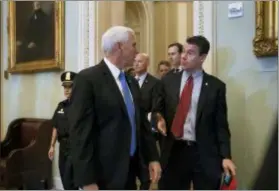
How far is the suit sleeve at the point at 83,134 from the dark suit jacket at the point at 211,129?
0.92 m

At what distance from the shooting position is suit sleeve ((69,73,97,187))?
2.38 m

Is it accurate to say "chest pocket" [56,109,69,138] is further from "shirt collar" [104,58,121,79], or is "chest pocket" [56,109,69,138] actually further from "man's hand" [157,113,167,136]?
"shirt collar" [104,58,121,79]

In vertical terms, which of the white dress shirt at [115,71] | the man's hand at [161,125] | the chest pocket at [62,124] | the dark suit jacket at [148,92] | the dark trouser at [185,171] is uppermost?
the white dress shirt at [115,71]

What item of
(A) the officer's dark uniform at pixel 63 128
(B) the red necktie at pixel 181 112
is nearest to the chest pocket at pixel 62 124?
(A) the officer's dark uniform at pixel 63 128

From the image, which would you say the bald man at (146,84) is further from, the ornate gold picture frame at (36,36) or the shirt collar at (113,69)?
the ornate gold picture frame at (36,36)

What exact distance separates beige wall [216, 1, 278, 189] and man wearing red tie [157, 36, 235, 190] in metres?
0.74

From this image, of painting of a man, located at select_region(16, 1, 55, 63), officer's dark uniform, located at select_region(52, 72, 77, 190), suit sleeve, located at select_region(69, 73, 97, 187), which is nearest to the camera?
suit sleeve, located at select_region(69, 73, 97, 187)

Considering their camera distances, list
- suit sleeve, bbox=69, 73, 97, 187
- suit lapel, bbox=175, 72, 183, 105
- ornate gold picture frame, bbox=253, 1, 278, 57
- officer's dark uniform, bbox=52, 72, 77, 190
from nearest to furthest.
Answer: suit sleeve, bbox=69, 73, 97, 187 → suit lapel, bbox=175, 72, 183, 105 → ornate gold picture frame, bbox=253, 1, 278, 57 → officer's dark uniform, bbox=52, 72, 77, 190

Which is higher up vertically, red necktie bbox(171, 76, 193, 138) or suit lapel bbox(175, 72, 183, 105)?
suit lapel bbox(175, 72, 183, 105)

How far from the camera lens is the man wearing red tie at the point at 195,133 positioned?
308 centimetres

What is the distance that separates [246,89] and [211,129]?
0.91m

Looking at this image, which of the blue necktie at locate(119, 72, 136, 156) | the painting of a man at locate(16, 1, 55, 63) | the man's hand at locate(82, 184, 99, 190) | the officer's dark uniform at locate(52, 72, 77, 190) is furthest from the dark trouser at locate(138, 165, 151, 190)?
the painting of a man at locate(16, 1, 55, 63)

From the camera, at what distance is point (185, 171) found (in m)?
3.14

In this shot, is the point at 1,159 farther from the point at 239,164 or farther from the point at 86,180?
the point at 86,180
